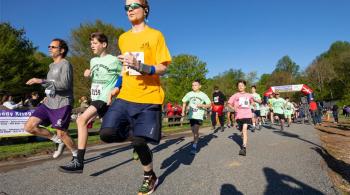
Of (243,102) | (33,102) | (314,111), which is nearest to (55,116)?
(243,102)

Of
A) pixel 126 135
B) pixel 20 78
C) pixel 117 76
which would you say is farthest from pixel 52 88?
pixel 20 78

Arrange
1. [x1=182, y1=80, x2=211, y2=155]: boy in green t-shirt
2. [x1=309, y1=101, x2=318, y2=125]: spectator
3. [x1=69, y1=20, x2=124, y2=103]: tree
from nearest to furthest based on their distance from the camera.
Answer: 1. [x1=182, y1=80, x2=211, y2=155]: boy in green t-shirt
2. [x1=309, y1=101, x2=318, y2=125]: spectator
3. [x1=69, y1=20, x2=124, y2=103]: tree

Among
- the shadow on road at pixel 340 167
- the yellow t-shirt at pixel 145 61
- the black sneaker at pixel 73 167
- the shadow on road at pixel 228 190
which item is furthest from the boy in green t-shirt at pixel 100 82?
the shadow on road at pixel 340 167

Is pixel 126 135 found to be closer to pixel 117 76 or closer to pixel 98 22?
pixel 117 76

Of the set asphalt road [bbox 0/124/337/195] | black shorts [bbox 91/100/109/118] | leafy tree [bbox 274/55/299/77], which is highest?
leafy tree [bbox 274/55/299/77]

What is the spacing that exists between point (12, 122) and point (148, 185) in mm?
7589

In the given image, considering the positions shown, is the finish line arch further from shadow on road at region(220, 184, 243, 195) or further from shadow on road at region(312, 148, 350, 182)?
shadow on road at region(220, 184, 243, 195)

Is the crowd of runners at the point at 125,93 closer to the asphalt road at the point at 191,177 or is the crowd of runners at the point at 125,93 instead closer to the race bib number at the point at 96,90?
Result: the race bib number at the point at 96,90

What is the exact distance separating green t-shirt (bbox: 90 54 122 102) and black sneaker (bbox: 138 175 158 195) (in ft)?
4.97

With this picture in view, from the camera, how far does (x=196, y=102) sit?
25.9 ft

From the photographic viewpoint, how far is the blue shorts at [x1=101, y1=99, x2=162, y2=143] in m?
3.44

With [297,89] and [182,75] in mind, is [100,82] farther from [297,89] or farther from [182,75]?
[182,75]

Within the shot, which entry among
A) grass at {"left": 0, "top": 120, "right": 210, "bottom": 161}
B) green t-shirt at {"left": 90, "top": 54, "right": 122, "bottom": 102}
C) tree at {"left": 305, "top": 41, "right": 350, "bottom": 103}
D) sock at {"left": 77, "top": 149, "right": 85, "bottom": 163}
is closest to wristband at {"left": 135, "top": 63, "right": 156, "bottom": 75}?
green t-shirt at {"left": 90, "top": 54, "right": 122, "bottom": 102}

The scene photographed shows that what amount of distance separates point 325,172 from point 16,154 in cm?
635
